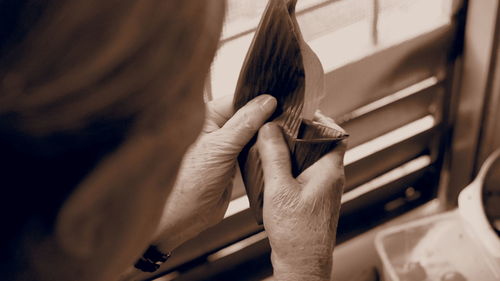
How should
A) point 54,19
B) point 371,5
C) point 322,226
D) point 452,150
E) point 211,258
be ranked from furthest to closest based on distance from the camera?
1. point 452,150
2. point 211,258
3. point 371,5
4. point 322,226
5. point 54,19

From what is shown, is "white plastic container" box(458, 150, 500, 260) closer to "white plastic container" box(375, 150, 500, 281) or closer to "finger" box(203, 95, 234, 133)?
"white plastic container" box(375, 150, 500, 281)

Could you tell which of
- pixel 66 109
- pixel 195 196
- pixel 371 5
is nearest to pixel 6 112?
pixel 66 109

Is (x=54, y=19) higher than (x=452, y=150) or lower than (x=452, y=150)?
higher

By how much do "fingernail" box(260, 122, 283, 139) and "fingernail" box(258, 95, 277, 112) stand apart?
0.02 metres

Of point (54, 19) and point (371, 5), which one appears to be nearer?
point (54, 19)

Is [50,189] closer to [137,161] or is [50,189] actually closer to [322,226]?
[137,161]

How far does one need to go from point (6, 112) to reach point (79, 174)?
0.26ft

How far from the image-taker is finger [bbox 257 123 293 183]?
900mm

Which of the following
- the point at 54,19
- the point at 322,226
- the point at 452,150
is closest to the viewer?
the point at 54,19

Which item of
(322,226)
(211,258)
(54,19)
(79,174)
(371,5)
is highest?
(371,5)

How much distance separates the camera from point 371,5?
117cm

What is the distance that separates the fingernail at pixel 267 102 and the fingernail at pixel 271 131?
0.02 m

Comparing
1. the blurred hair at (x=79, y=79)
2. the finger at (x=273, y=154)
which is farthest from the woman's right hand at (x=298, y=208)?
the blurred hair at (x=79, y=79)

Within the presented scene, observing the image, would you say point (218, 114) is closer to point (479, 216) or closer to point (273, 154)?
point (273, 154)
